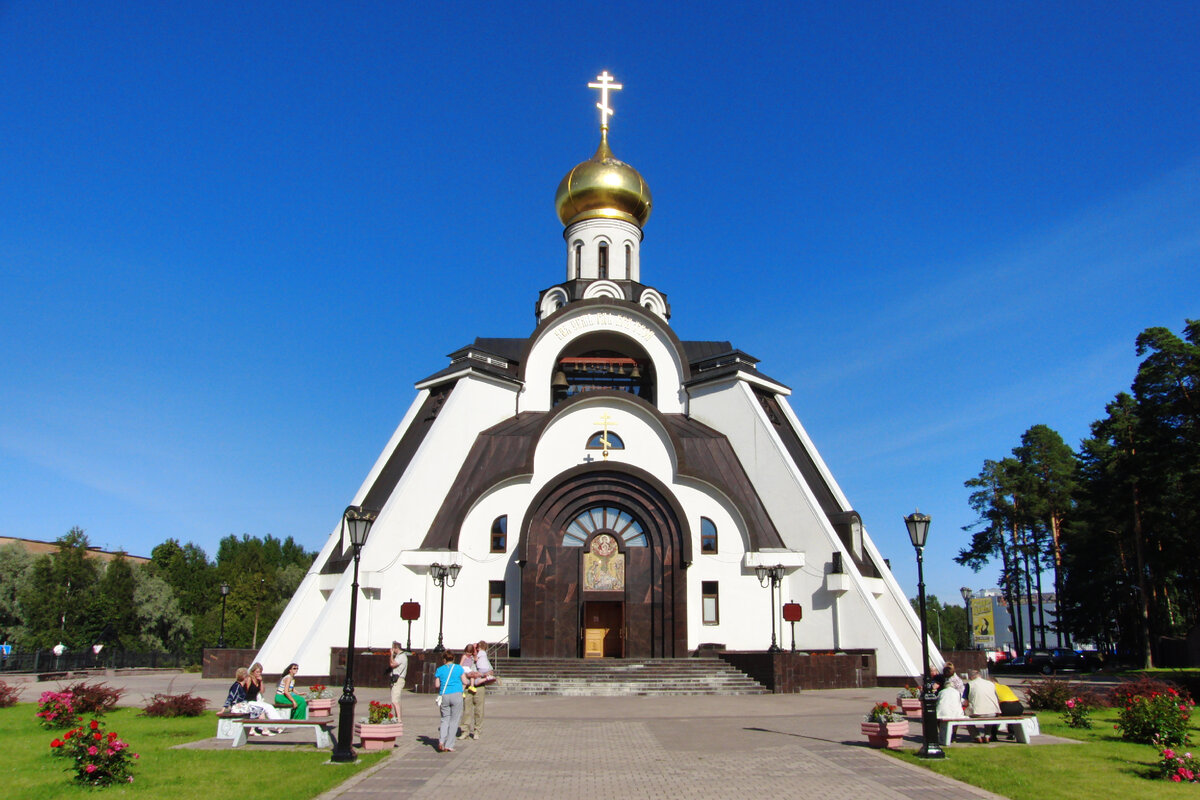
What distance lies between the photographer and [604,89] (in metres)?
32.5

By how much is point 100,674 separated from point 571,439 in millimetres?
18167

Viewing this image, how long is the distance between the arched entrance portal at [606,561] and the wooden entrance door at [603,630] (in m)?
0.20

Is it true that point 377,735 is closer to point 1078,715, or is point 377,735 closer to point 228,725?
point 228,725

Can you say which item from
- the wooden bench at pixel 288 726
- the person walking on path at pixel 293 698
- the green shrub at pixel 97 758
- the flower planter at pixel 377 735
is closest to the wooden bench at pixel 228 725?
the wooden bench at pixel 288 726

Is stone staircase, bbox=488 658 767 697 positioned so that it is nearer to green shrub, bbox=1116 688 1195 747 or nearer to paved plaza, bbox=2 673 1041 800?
paved plaza, bbox=2 673 1041 800

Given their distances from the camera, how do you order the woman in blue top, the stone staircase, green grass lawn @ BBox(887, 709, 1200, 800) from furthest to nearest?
the stone staircase < the woman in blue top < green grass lawn @ BBox(887, 709, 1200, 800)

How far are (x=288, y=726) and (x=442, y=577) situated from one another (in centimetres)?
1075

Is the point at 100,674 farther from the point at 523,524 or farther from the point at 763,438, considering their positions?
the point at 763,438

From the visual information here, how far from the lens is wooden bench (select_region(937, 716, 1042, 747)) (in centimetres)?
1055

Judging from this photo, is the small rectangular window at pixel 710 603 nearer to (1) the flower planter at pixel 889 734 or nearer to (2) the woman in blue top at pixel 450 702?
(1) the flower planter at pixel 889 734

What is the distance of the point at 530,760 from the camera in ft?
30.9

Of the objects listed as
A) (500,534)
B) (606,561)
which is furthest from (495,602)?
(606,561)

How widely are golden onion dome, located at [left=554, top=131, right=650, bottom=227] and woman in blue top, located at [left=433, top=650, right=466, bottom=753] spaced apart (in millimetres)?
22639

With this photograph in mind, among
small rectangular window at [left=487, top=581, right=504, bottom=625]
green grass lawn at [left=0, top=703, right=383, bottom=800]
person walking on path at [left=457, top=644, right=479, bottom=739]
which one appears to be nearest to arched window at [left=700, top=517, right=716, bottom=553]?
small rectangular window at [left=487, top=581, right=504, bottom=625]
